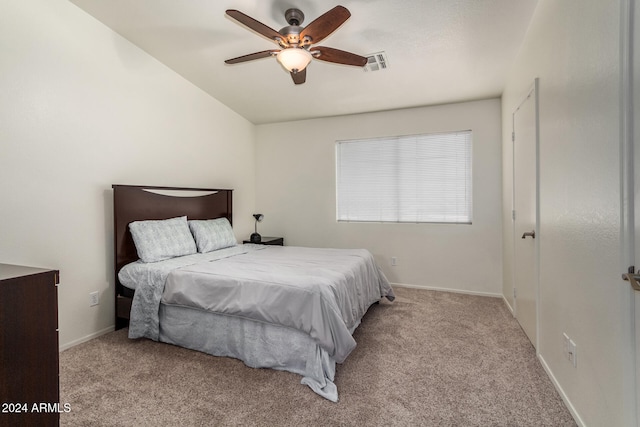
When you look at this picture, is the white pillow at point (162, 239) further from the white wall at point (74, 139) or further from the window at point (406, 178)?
the window at point (406, 178)

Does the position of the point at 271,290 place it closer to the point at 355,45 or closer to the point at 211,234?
the point at 211,234

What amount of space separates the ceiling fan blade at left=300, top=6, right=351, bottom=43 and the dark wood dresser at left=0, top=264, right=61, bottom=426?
204cm

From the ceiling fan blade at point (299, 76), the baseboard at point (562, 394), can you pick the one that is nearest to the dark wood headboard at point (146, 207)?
the ceiling fan blade at point (299, 76)

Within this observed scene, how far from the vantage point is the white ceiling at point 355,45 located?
2418 millimetres

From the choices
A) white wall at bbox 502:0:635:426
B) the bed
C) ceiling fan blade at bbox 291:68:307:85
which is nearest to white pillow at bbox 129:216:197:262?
the bed

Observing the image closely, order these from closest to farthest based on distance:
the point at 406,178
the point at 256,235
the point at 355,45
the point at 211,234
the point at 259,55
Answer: the point at 259,55 → the point at 355,45 → the point at 211,234 → the point at 406,178 → the point at 256,235

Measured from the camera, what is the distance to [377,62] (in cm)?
313

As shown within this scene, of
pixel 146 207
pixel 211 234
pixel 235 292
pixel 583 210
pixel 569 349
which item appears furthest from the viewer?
pixel 211 234

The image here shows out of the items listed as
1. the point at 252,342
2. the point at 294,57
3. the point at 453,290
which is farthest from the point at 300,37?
the point at 453,290

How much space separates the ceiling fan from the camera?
1.97 m

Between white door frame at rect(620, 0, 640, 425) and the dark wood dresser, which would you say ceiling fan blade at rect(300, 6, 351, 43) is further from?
the dark wood dresser

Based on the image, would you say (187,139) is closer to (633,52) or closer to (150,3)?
(150,3)

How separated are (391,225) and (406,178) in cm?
68

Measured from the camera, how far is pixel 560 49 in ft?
6.06
